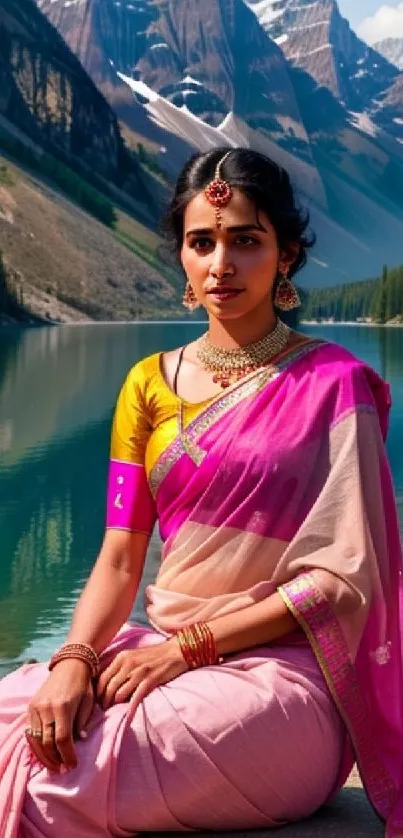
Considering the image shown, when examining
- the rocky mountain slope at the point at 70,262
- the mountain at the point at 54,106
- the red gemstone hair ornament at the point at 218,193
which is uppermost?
the mountain at the point at 54,106

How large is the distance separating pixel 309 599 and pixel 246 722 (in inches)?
12.1

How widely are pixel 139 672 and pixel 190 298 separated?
1093 millimetres

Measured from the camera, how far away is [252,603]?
2582mm

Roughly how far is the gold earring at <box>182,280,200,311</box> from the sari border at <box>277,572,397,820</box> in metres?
0.88

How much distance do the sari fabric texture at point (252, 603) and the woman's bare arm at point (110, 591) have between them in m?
0.05

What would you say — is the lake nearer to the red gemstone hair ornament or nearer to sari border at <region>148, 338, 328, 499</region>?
sari border at <region>148, 338, 328, 499</region>

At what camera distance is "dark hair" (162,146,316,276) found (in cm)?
271

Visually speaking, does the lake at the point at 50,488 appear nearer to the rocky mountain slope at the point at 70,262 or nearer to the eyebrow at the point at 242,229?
the eyebrow at the point at 242,229

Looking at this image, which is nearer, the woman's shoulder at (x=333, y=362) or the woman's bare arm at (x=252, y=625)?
the woman's bare arm at (x=252, y=625)

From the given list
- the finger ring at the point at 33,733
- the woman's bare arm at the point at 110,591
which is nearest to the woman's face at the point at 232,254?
the woman's bare arm at the point at 110,591

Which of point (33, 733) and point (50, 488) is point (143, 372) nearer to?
point (33, 733)

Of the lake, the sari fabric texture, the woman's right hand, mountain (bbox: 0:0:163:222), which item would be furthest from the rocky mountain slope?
the woman's right hand

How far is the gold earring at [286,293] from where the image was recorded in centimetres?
291

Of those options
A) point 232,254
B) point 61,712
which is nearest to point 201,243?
point 232,254
